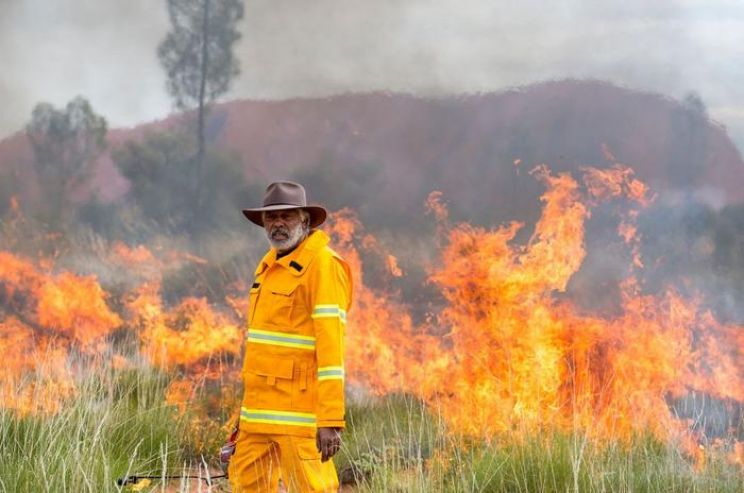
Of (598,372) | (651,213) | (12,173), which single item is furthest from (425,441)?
(12,173)

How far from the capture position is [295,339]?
4.06 m

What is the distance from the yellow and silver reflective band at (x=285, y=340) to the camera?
4051 millimetres

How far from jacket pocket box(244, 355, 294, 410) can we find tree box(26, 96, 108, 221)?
26.6 ft

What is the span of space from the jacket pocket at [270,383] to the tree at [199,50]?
7.32 m

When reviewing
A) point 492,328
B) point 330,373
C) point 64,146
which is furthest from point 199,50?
point 330,373

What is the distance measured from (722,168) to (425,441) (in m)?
4.96

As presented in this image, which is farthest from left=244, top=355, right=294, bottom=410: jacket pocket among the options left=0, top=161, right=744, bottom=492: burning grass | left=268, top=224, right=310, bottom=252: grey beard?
left=0, top=161, right=744, bottom=492: burning grass

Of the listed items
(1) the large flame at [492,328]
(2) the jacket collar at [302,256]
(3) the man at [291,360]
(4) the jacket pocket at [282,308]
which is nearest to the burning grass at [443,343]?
(1) the large flame at [492,328]

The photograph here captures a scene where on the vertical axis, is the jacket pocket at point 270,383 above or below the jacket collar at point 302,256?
below

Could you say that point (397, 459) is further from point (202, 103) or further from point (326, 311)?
point (202, 103)

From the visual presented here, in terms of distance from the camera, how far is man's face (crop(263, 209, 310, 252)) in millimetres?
4254

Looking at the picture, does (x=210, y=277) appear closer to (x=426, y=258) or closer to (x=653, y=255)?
(x=426, y=258)

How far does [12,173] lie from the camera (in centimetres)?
1138

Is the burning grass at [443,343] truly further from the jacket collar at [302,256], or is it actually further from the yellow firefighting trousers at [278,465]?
the jacket collar at [302,256]
